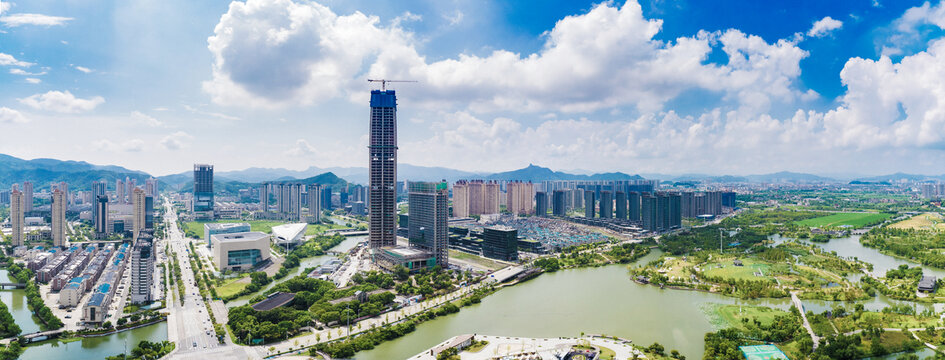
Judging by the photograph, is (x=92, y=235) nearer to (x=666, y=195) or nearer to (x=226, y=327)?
(x=226, y=327)

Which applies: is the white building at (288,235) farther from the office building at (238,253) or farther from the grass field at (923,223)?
the grass field at (923,223)

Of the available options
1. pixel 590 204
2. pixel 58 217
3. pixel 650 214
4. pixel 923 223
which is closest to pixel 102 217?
pixel 58 217

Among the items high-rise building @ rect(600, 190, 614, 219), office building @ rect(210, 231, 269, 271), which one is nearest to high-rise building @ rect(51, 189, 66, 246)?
office building @ rect(210, 231, 269, 271)

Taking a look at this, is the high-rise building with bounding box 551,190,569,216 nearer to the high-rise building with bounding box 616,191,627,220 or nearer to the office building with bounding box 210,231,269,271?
the high-rise building with bounding box 616,191,627,220

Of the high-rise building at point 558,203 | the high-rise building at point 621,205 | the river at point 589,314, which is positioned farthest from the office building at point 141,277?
the high-rise building at point 558,203

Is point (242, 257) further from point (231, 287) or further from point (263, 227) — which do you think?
point (263, 227)

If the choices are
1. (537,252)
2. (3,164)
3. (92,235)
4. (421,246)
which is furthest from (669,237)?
(3,164)
